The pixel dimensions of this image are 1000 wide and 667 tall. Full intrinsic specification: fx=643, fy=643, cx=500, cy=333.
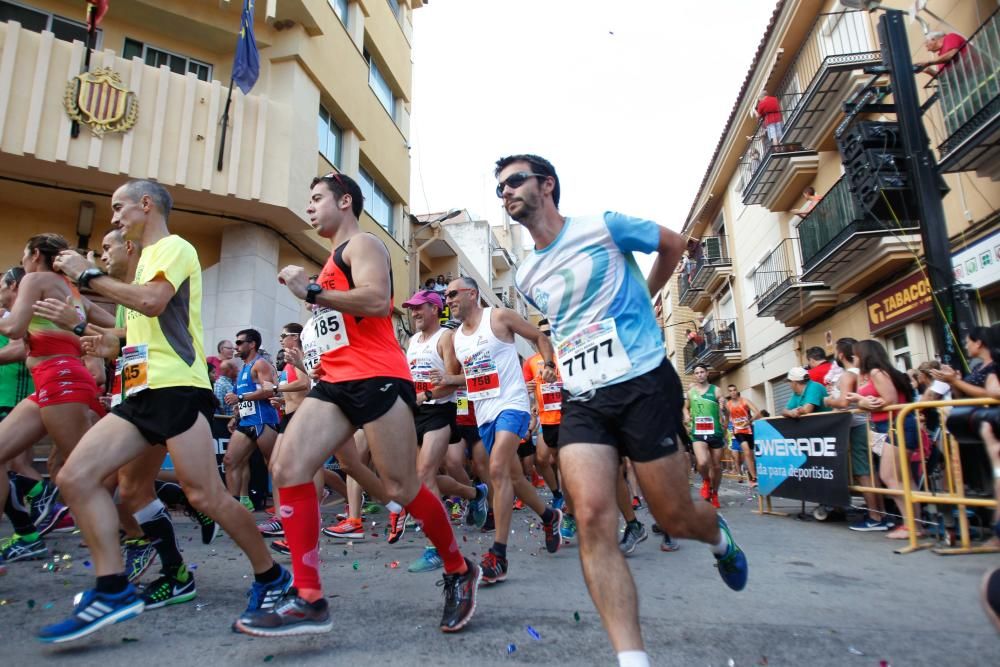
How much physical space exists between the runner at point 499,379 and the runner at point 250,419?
115 inches

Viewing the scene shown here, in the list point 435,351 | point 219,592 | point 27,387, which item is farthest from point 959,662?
point 27,387

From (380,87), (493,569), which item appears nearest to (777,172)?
(380,87)

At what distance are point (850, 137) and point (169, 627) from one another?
9430 millimetres

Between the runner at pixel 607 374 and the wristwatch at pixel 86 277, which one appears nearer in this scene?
the runner at pixel 607 374

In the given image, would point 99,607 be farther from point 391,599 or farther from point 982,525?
point 982,525

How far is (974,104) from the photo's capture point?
33.3 ft

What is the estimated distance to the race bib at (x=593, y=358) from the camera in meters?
2.60

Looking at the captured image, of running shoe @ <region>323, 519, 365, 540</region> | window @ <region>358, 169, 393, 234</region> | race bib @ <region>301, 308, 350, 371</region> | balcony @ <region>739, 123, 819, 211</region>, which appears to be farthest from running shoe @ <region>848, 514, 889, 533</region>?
window @ <region>358, 169, 393, 234</region>

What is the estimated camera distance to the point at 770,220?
802 inches

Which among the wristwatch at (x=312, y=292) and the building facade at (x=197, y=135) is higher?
the building facade at (x=197, y=135)

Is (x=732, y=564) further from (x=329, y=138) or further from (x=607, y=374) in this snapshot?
(x=329, y=138)

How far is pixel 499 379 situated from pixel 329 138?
439 inches

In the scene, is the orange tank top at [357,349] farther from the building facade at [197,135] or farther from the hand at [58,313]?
the building facade at [197,135]

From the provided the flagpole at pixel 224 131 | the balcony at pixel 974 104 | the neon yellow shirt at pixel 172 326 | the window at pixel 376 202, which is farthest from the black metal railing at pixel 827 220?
the neon yellow shirt at pixel 172 326
